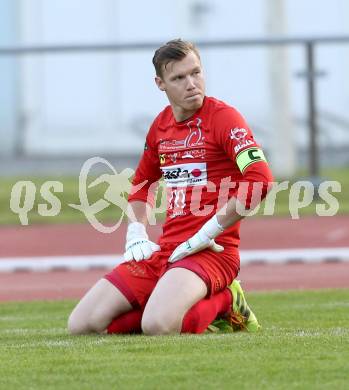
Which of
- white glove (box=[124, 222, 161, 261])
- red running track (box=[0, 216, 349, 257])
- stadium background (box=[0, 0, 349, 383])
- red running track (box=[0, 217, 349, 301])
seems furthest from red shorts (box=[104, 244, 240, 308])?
red running track (box=[0, 216, 349, 257])

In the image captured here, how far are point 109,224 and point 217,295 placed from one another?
7.72m

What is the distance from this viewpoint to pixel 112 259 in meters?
12.9

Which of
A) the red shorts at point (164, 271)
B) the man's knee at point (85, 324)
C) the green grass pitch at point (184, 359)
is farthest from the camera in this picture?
Answer: the man's knee at point (85, 324)

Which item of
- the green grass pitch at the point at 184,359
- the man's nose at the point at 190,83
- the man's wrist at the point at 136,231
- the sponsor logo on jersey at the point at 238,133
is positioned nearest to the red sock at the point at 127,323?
the green grass pitch at the point at 184,359

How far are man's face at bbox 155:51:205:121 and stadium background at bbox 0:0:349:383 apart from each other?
10.2 feet

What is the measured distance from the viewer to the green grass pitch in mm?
5934

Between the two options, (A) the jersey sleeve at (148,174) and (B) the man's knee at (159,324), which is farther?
(A) the jersey sleeve at (148,174)

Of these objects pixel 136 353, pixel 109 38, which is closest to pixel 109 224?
pixel 136 353

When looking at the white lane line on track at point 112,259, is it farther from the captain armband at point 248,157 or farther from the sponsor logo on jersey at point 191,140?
the captain armband at point 248,157

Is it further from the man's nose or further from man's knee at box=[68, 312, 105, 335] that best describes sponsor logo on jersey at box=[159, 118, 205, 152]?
man's knee at box=[68, 312, 105, 335]

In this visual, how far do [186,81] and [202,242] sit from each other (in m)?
0.92

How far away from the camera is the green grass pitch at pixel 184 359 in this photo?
593 cm

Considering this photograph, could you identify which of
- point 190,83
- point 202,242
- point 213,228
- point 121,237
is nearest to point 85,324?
point 202,242

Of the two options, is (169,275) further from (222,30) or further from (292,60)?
(222,30)
